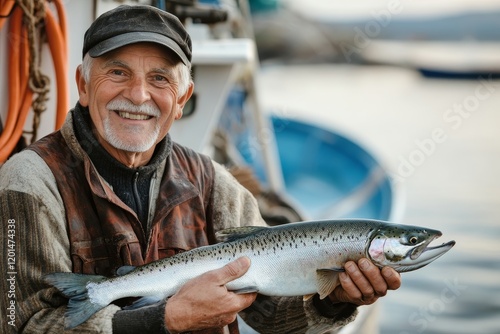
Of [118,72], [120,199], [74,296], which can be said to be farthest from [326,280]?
[118,72]

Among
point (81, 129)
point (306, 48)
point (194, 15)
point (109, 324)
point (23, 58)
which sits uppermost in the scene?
point (306, 48)

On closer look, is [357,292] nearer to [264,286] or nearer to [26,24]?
[264,286]

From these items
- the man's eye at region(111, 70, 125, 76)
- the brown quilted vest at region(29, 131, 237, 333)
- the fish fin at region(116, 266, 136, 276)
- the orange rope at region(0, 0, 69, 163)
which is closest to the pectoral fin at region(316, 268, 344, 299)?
the brown quilted vest at region(29, 131, 237, 333)

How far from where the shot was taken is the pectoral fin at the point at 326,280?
3240mm

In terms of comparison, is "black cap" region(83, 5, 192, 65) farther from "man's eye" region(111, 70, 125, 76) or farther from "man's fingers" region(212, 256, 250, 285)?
"man's fingers" region(212, 256, 250, 285)

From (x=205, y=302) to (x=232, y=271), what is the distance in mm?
169

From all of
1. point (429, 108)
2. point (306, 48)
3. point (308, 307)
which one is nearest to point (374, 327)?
point (308, 307)

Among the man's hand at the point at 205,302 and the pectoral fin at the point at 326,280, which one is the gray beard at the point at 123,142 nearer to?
the man's hand at the point at 205,302

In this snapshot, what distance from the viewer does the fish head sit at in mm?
3168

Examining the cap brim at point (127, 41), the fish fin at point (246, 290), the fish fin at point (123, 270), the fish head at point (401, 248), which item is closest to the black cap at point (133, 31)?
the cap brim at point (127, 41)

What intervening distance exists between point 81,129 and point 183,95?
1.48 ft

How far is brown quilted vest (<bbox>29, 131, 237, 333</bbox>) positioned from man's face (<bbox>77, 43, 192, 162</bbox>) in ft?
0.54

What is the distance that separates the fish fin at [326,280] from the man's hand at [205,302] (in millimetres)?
324

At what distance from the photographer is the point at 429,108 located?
31062mm
